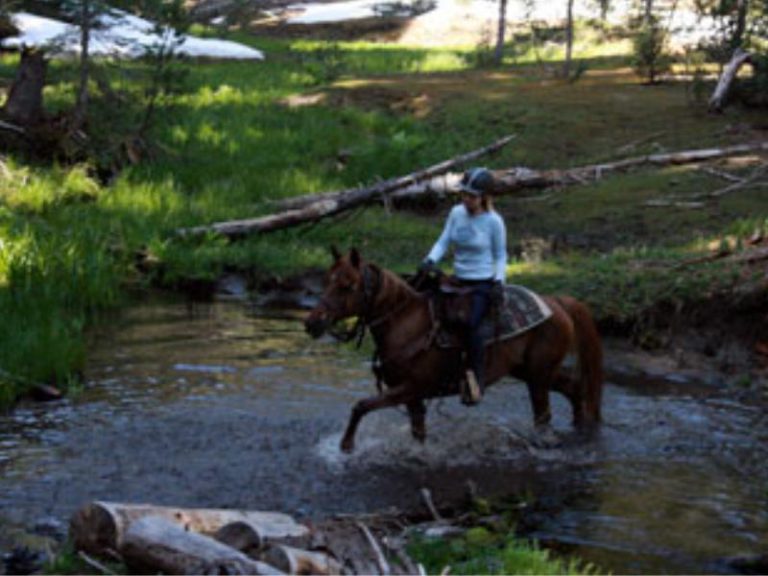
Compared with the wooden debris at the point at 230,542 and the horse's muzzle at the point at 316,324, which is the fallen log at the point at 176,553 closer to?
the wooden debris at the point at 230,542

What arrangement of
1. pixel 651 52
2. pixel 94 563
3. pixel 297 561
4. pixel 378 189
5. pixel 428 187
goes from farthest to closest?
pixel 651 52 < pixel 428 187 < pixel 378 189 < pixel 94 563 < pixel 297 561

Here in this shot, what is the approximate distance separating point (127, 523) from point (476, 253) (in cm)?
429

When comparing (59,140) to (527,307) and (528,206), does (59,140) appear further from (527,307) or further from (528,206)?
(527,307)

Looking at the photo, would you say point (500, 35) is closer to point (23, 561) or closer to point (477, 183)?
point (477, 183)

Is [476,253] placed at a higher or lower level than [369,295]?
higher

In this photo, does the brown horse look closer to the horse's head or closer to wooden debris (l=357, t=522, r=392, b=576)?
the horse's head

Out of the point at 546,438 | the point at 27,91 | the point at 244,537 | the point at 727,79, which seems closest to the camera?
the point at 244,537

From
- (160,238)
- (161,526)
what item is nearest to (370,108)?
(160,238)

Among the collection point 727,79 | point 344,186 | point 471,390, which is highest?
point 727,79

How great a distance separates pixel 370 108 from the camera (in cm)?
2575

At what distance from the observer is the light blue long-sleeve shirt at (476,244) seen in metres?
9.91

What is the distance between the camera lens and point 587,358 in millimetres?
10727

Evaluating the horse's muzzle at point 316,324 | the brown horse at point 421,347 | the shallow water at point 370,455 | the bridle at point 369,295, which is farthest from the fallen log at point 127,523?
the bridle at point 369,295

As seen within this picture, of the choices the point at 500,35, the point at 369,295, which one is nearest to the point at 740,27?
the point at 500,35
